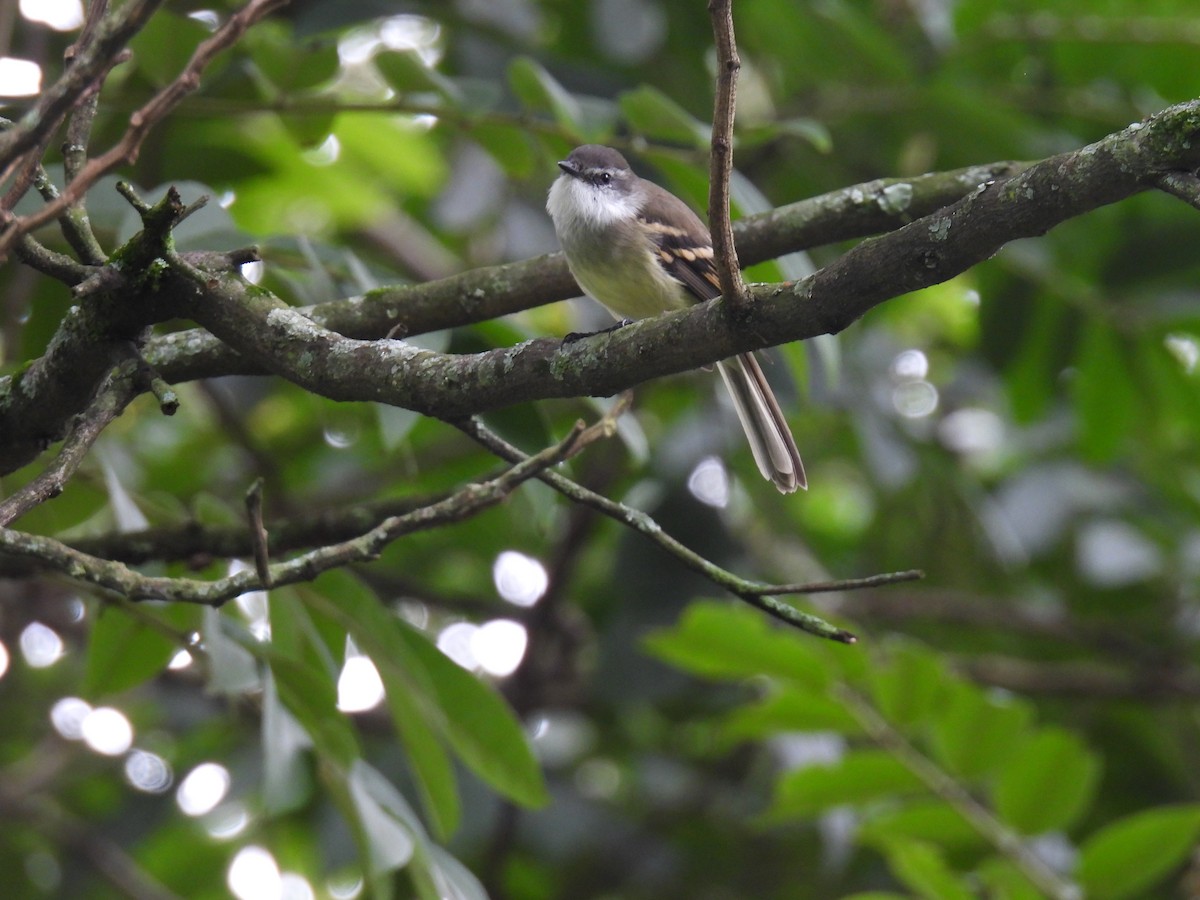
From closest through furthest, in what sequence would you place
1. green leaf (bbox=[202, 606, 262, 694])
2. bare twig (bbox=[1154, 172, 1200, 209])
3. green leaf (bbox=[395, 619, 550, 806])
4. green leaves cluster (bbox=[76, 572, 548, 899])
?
bare twig (bbox=[1154, 172, 1200, 209]) → green leaf (bbox=[202, 606, 262, 694]) → green leaves cluster (bbox=[76, 572, 548, 899]) → green leaf (bbox=[395, 619, 550, 806])

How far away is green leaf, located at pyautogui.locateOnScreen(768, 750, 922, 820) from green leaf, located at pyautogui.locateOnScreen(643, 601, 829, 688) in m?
0.26

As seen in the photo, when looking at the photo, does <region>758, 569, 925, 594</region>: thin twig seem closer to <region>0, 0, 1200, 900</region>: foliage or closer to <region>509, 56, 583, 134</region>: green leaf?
<region>0, 0, 1200, 900</region>: foliage

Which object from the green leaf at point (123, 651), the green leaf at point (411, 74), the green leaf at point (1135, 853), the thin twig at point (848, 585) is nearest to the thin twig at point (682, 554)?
the thin twig at point (848, 585)

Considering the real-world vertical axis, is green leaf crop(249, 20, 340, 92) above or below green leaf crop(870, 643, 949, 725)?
above

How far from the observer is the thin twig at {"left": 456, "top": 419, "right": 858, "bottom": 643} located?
7.32 feet

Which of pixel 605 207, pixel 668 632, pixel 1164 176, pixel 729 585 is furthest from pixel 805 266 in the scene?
pixel 1164 176

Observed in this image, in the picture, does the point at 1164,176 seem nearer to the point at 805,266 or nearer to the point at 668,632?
the point at 805,266

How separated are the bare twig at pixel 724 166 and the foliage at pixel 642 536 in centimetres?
112

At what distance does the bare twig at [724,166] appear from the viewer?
189cm

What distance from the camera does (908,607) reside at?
19.4 ft

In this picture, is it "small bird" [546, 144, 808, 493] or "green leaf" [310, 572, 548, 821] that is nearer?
"green leaf" [310, 572, 548, 821]

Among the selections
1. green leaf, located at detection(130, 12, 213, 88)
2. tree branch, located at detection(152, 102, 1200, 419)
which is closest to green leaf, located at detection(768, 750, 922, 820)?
tree branch, located at detection(152, 102, 1200, 419)

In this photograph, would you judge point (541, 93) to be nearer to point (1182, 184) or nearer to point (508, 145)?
point (508, 145)

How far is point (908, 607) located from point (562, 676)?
1644mm
